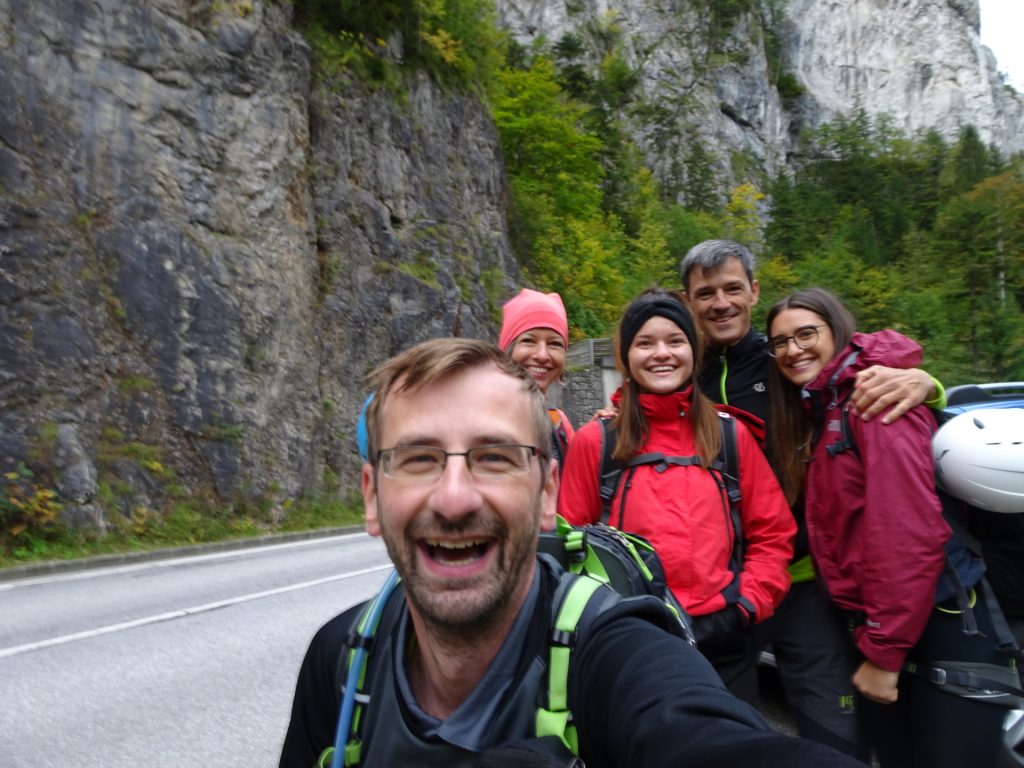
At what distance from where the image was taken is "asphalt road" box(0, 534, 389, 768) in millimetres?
4750

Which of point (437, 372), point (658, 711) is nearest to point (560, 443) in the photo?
point (437, 372)

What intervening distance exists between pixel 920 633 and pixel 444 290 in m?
22.0

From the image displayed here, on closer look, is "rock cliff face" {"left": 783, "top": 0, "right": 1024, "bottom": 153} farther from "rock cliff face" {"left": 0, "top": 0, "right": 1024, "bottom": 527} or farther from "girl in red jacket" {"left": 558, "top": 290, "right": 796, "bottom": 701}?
"girl in red jacket" {"left": 558, "top": 290, "right": 796, "bottom": 701}

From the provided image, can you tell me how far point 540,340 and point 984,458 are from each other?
1870mm

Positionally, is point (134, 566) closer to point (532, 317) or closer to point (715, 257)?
point (532, 317)

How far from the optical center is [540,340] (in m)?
3.73

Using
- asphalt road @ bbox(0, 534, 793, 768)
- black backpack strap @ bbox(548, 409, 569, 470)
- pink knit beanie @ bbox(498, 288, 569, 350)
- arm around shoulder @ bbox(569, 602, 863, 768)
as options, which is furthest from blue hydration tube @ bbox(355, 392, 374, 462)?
asphalt road @ bbox(0, 534, 793, 768)

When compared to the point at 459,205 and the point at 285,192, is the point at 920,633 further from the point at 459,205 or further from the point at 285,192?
the point at 459,205

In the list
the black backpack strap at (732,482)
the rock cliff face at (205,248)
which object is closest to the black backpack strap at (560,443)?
the black backpack strap at (732,482)

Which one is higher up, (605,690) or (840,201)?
(840,201)

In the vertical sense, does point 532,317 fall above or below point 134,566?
above

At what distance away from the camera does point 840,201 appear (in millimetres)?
63406

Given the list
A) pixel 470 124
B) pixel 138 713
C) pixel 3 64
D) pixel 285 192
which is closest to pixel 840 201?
pixel 470 124

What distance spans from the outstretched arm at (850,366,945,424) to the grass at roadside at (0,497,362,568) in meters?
11.9
